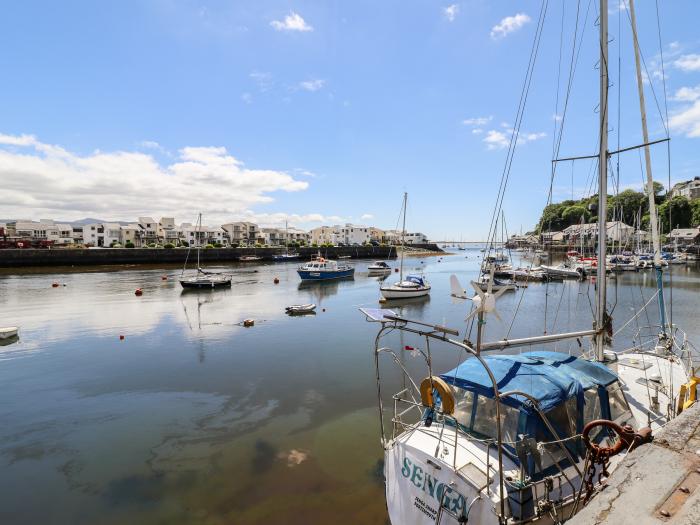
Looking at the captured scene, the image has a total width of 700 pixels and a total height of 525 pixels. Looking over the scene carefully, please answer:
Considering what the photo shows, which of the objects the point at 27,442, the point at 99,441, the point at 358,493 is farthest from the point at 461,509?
the point at 27,442

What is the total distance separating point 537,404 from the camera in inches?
270

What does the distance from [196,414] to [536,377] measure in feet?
46.6

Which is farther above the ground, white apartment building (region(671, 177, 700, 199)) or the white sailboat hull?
white apartment building (region(671, 177, 700, 199))

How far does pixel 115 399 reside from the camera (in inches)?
706

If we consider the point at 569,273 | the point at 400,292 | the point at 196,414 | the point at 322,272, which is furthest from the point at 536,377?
the point at 569,273

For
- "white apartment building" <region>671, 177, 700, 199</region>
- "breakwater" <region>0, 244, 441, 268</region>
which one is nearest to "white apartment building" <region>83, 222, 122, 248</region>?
"breakwater" <region>0, 244, 441, 268</region>

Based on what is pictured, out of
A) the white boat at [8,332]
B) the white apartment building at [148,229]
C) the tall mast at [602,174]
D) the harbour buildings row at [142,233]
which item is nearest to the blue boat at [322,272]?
the white boat at [8,332]

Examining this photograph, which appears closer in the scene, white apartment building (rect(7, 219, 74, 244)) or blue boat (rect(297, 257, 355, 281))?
blue boat (rect(297, 257, 355, 281))

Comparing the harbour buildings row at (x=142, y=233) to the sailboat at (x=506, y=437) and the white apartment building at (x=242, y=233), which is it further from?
the sailboat at (x=506, y=437)

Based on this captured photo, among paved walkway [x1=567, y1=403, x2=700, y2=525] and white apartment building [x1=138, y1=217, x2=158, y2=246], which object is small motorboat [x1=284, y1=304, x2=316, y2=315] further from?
white apartment building [x1=138, y1=217, x2=158, y2=246]

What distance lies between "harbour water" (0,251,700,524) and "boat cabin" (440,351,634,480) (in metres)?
4.64

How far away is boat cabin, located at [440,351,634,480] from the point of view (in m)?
7.34

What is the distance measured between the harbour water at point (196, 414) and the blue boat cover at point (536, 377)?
5.03 meters

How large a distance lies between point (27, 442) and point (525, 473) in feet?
57.3
